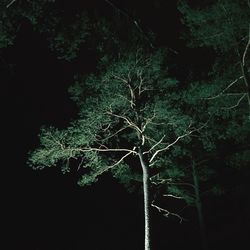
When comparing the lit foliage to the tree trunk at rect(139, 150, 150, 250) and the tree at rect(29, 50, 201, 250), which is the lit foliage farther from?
the tree trunk at rect(139, 150, 150, 250)

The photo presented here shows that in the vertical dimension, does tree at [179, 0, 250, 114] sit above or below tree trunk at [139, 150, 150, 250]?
above

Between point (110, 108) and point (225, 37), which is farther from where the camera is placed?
point (110, 108)

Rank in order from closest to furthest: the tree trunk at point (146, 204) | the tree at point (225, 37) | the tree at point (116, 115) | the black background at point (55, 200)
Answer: the tree at point (225, 37) < the tree trunk at point (146, 204) < the tree at point (116, 115) < the black background at point (55, 200)

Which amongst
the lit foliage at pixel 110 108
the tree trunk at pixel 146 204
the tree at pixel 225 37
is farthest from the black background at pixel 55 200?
the tree trunk at pixel 146 204

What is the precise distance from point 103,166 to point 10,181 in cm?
915

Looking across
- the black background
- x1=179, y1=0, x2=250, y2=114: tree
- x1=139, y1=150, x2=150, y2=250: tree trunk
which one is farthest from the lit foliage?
the black background

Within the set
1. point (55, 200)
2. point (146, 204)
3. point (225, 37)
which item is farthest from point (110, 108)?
point (55, 200)

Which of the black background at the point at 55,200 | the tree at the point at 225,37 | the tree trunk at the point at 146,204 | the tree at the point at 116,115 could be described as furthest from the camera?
the black background at the point at 55,200

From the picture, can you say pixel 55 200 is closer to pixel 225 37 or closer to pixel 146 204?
pixel 146 204

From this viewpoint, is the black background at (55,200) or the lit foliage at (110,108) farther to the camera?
the black background at (55,200)

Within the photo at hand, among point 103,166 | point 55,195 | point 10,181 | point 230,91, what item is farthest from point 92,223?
point 230,91

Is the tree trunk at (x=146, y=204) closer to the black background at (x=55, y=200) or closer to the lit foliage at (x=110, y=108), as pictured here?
the lit foliage at (x=110, y=108)

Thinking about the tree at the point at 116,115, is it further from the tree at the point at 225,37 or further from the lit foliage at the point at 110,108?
the tree at the point at 225,37

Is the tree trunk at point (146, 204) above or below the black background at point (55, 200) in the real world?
below
